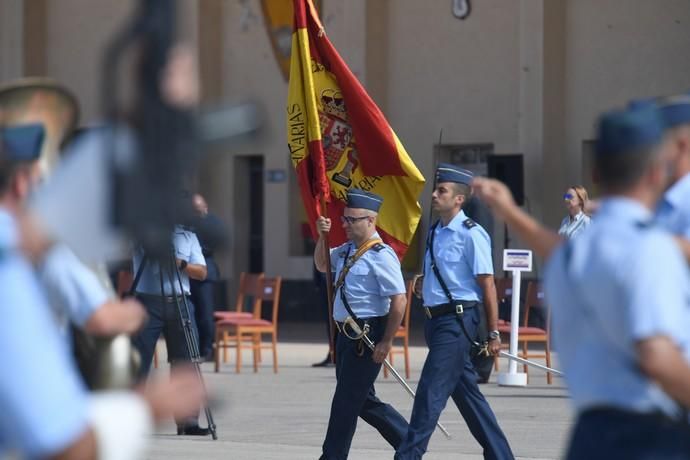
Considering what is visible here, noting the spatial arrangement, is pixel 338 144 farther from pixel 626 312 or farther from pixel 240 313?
pixel 240 313

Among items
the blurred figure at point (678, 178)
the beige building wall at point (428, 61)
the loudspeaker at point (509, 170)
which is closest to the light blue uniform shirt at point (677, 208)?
the blurred figure at point (678, 178)

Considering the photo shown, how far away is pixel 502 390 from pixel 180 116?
12816 millimetres

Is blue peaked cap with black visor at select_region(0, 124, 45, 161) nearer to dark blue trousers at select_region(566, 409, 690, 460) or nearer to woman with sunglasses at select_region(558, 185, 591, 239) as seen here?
dark blue trousers at select_region(566, 409, 690, 460)

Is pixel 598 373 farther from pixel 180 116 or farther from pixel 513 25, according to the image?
pixel 513 25

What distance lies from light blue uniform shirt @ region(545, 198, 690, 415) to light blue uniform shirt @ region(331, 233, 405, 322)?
515cm

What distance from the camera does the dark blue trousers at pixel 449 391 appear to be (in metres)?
8.95

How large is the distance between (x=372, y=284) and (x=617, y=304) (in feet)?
18.1

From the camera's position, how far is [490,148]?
947 inches

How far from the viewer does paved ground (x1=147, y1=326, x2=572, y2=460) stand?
1084cm

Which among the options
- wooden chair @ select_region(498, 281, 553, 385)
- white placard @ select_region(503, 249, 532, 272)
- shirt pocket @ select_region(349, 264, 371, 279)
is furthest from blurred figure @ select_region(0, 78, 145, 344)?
white placard @ select_region(503, 249, 532, 272)

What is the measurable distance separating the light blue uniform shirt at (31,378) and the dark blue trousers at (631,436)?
155cm

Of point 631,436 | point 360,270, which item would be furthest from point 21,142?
point 360,270

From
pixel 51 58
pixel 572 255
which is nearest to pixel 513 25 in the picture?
pixel 51 58

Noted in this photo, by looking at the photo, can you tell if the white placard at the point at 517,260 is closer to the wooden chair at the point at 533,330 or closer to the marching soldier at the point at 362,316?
the wooden chair at the point at 533,330
